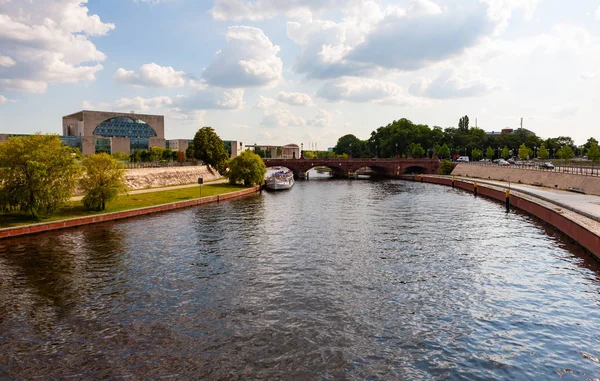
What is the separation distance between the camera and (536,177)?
253 ft

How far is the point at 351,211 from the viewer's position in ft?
183

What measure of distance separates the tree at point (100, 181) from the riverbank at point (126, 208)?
4.58 ft

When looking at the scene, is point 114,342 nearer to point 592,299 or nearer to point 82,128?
point 592,299

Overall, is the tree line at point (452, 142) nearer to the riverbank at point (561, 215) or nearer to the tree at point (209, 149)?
the tree at point (209, 149)

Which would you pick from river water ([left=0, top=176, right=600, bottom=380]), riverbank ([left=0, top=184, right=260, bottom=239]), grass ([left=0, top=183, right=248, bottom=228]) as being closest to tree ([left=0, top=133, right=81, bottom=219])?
grass ([left=0, top=183, right=248, bottom=228])

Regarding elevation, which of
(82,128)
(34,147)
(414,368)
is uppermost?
(82,128)

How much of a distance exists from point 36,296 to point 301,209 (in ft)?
126

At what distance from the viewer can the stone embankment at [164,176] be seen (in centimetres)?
7188

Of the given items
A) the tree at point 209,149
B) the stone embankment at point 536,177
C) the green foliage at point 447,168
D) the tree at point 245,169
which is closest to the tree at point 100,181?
the tree at point 245,169

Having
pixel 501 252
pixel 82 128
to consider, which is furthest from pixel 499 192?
pixel 82 128

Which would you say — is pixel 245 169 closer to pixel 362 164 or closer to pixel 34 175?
pixel 34 175

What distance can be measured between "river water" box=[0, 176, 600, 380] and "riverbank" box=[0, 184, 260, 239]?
277 centimetres

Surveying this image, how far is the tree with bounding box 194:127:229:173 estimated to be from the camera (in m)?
103

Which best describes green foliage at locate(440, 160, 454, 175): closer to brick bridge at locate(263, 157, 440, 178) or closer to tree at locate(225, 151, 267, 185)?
brick bridge at locate(263, 157, 440, 178)
